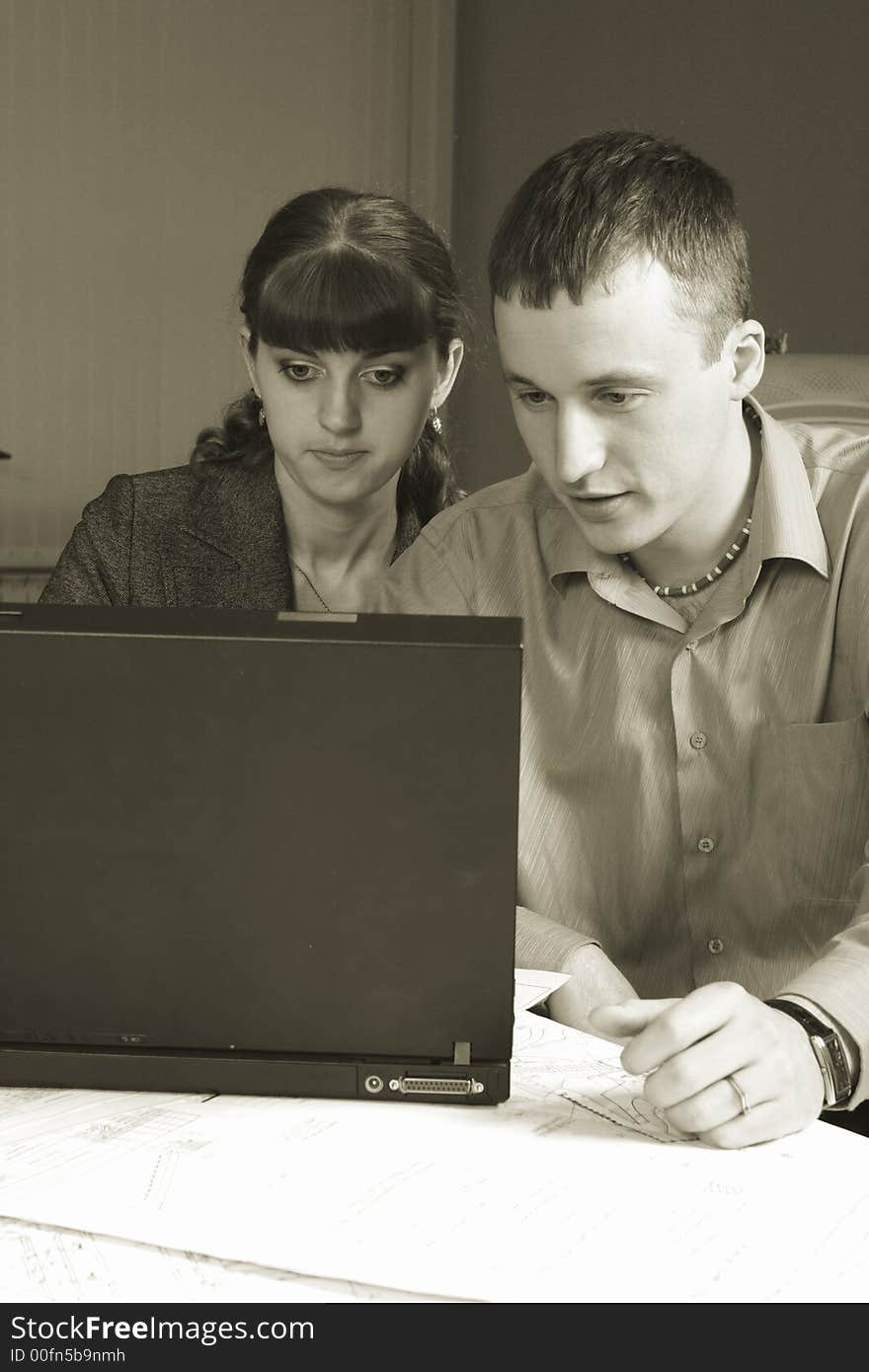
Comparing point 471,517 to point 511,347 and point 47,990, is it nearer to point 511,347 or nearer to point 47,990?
point 511,347

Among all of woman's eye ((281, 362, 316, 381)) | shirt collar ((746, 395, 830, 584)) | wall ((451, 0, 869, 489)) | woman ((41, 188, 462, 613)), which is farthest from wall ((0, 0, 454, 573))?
shirt collar ((746, 395, 830, 584))

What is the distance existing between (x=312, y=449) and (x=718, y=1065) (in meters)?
0.97

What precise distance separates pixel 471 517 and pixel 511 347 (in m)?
0.29

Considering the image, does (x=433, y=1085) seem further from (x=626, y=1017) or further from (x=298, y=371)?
(x=298, y=371)

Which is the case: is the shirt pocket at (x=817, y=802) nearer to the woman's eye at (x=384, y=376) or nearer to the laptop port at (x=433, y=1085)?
the laptop port at (x=433, y=1085)

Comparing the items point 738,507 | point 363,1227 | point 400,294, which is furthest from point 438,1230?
point 400,294

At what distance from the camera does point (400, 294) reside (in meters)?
1.58

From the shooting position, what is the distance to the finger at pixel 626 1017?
0.78 metres

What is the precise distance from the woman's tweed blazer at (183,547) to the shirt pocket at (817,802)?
688mm

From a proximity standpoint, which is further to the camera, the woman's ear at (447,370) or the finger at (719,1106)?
the woman's ear at (447,370)

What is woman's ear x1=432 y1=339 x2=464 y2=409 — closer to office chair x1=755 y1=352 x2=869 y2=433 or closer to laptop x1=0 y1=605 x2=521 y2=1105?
office chair x1=755 y1=352 x2=869 y2=433

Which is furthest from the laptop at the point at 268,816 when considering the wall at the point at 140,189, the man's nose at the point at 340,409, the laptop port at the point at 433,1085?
the wall at the point at 140,189

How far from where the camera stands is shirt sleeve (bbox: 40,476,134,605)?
5.68 ft

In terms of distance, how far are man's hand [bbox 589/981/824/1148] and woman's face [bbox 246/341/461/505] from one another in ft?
2.93
